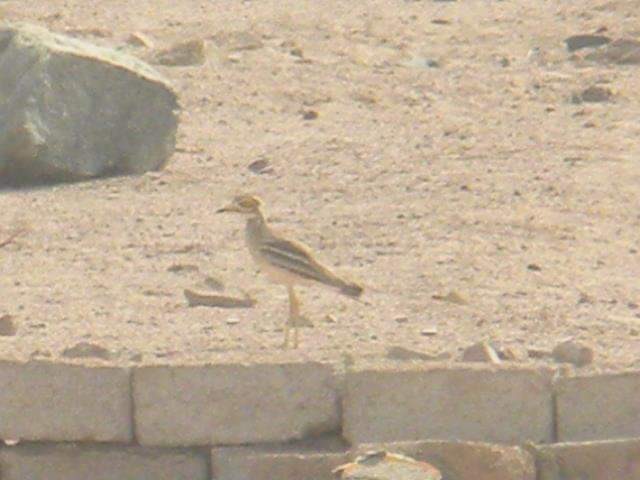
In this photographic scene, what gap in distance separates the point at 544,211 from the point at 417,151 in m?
1.35

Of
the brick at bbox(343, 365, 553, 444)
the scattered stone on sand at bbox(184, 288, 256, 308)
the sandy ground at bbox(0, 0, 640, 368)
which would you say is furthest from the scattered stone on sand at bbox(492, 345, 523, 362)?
the scattered stone on sand at bbox(184, 288, 256, 308)

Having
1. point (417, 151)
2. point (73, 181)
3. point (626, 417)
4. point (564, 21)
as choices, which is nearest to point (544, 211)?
point (417, 151)

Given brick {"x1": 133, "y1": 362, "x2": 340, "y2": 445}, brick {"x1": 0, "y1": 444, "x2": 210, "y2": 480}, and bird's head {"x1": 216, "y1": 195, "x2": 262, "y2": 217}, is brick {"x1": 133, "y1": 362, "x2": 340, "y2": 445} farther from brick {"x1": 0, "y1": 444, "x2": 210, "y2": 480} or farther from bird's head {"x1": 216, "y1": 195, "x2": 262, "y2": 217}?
bird's head {"x1": 216, "y1": 195, "x2": 262, "y2": 217}

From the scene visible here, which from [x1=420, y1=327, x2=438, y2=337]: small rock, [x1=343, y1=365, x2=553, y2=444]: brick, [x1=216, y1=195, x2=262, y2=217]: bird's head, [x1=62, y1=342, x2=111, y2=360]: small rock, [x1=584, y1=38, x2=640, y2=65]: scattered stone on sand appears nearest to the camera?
[x1=343, y1=365, x2=553, y2=444]: brick

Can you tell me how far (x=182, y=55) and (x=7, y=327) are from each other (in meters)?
5.17

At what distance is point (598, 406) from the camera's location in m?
8.89

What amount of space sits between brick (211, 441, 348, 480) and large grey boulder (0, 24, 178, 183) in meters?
3.80

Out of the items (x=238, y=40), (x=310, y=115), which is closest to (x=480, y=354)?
(x=310, y=115)

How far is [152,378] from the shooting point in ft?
29.8

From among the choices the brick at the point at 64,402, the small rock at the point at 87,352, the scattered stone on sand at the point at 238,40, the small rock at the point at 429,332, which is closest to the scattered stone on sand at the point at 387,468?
the brick at the point at 64,402

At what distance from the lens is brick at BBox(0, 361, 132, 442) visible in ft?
29.8

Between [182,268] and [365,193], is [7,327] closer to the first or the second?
[182,268]

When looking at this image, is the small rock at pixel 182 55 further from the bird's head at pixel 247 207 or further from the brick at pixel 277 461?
the brick at pixel 277 461

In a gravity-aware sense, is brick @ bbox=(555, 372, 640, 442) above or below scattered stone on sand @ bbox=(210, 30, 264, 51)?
below
